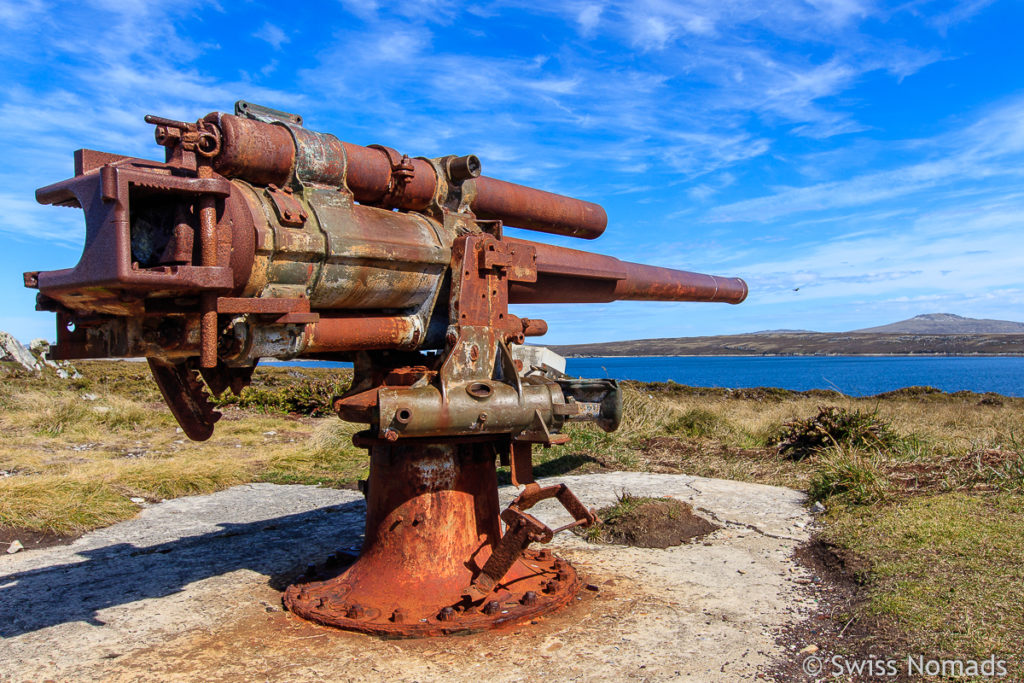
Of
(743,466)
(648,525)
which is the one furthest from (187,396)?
(743,466)

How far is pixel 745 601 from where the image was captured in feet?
14.8

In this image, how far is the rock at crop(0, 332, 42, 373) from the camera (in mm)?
17516

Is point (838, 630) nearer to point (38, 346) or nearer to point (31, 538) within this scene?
point (31, 538)

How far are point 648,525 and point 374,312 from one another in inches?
118

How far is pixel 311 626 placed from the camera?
4.04 m

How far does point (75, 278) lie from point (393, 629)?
2.25m

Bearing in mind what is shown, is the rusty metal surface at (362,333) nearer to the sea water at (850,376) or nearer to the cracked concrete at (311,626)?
the cracked concrete at (311,626)

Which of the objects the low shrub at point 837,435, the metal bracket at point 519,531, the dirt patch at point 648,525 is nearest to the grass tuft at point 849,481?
the low shrub at point 837,435

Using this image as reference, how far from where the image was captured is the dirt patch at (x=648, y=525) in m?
5.69

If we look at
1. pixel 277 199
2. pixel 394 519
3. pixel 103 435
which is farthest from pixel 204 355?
pixel 103 435

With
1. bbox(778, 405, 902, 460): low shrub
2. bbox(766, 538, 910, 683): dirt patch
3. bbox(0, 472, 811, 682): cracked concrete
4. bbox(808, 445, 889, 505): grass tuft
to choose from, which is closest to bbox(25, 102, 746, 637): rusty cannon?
bbox(0, 472, 811, 682): cracked concrete

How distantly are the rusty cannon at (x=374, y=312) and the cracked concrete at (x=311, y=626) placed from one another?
0.90ft

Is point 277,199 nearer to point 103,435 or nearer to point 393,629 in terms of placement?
point 393,629

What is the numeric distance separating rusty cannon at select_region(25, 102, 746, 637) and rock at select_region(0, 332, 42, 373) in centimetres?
1627
